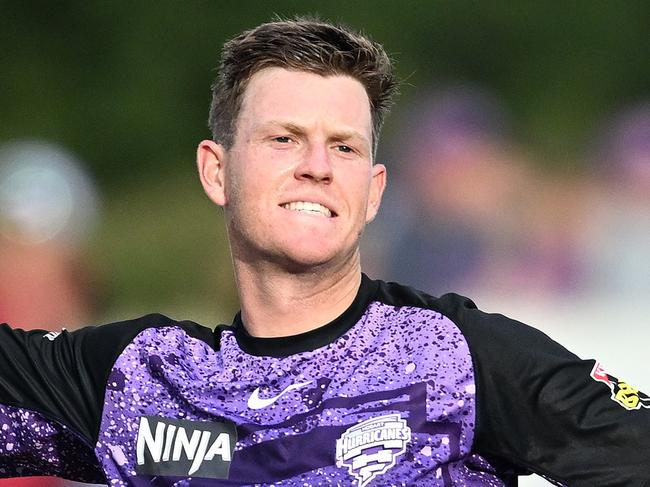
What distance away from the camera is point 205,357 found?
8.36ft

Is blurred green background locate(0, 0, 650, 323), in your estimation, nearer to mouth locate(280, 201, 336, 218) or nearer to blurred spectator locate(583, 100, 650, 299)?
blurred spectator locate(583, 100, 650, 299)

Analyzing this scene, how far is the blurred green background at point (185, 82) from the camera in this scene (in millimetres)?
5836

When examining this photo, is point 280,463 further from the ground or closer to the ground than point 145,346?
closer to the ground

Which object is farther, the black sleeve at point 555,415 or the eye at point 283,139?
the eye at point 283,139

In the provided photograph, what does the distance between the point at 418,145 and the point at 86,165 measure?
180 centimetres

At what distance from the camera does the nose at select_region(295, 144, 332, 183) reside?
2422mm

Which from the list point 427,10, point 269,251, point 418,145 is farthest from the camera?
point 427,10

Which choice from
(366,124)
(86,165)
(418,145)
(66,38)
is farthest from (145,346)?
(66,38)

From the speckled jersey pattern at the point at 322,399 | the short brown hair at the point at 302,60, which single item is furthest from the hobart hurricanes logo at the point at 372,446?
the short brown hair at the point at 302,60

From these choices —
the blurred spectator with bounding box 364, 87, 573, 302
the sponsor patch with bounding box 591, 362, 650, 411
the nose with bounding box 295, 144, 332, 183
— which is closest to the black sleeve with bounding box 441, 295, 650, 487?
the sponsor patch with bounding box 591, 362, 650, 411

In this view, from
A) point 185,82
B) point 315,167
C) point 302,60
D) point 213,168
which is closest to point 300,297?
point 315,167

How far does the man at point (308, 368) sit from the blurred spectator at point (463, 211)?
2.79m

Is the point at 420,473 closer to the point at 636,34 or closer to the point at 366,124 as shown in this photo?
the point at 366,124

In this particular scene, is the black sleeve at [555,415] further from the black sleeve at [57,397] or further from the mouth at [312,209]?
the black sleeve at [57,397]
